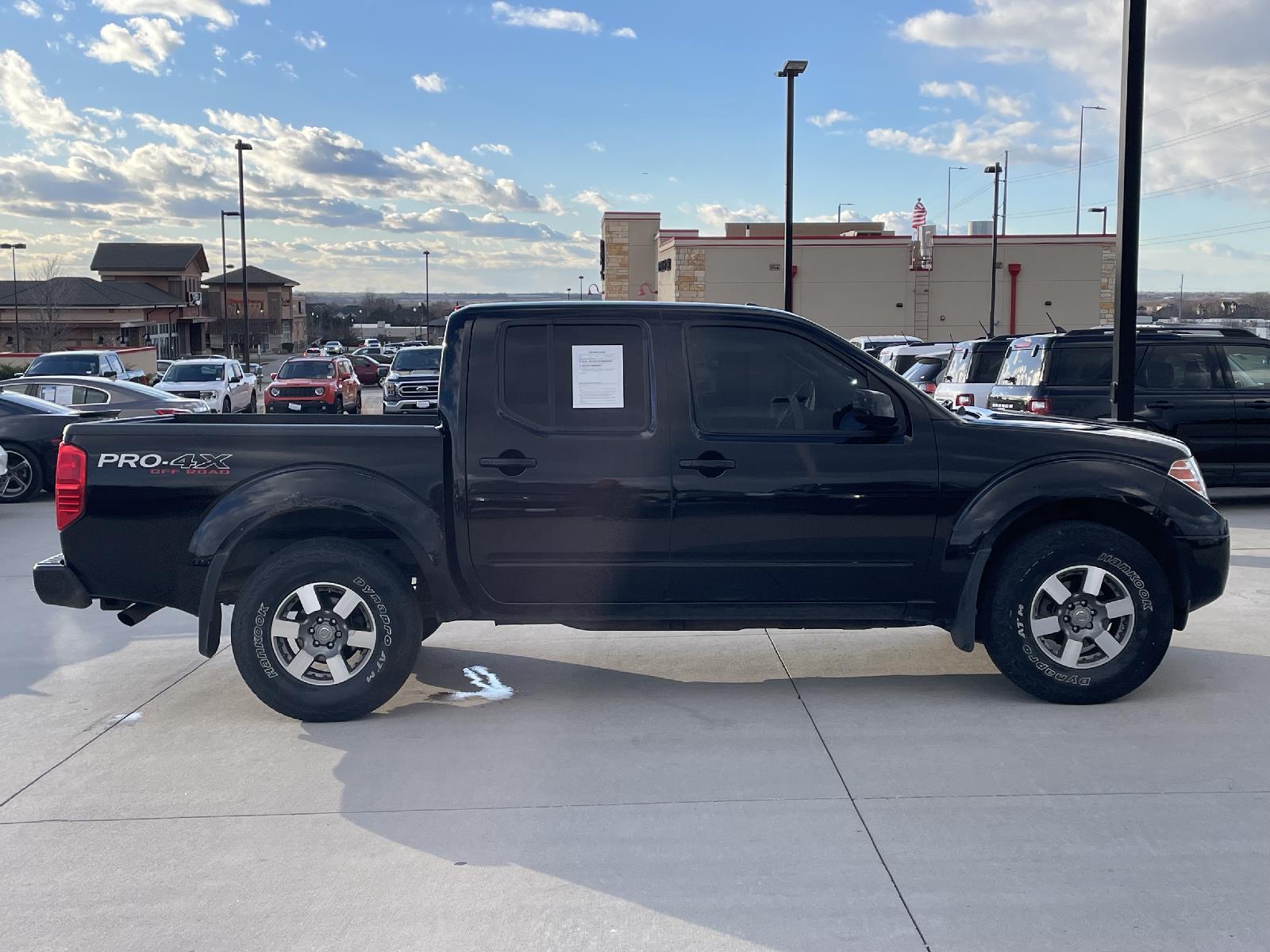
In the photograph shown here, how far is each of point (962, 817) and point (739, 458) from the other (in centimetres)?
202

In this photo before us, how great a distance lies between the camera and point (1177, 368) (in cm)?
1240

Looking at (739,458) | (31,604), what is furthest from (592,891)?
(31,604)

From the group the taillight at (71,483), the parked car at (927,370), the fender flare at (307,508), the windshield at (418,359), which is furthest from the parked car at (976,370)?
the windshield at (418,359)

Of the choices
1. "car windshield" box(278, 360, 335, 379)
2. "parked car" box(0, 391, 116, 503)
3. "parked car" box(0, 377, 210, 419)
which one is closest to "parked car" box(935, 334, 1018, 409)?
"parked car" box(0, 377, 210, 419)

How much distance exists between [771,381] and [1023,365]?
25.8ft

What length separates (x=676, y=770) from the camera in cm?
515

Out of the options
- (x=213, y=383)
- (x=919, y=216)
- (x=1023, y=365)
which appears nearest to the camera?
(x=1023, y=365)

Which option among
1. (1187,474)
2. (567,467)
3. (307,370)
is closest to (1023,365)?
(1187,474)

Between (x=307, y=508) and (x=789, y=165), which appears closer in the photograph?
(x=307, y=508)

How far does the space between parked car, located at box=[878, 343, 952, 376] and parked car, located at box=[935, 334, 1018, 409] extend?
684 centimetres

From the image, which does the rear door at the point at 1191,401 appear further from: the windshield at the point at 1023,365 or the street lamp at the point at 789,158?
the street lamp at the point at 789,158

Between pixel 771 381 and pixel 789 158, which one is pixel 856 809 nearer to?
pixel 771 381

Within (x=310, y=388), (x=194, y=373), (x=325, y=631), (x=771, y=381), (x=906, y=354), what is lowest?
(x=325, y=631)

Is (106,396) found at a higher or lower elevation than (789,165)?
lower
